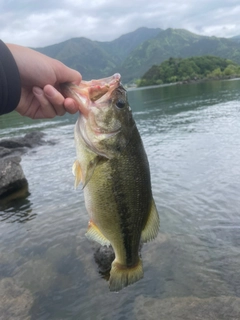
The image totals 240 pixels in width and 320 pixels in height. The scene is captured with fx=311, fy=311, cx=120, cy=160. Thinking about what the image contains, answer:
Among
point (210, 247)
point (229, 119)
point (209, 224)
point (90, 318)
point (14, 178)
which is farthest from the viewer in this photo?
point (229, 119)

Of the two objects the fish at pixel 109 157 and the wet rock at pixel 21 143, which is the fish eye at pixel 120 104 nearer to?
the fish at pixel 109 157

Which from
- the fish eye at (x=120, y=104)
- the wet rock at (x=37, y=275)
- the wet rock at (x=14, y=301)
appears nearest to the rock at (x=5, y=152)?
the wet rock at (x=37, y=275)

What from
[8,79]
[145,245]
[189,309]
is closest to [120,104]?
[8,79]

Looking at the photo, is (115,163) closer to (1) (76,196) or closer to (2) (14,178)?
(1) (76,196)

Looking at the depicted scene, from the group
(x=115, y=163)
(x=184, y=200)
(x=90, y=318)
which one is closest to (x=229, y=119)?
(x=184, y=200)

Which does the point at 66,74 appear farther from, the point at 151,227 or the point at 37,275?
the point at 37,275

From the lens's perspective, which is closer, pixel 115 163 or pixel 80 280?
pixel 115 163

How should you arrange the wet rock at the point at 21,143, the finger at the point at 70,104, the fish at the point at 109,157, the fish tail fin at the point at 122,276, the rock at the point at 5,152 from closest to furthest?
the finger at the point at 70,104
the fish at the point at 109,157
the fish tail fin at the point at 122,276
the rock at the point at 5,152
the wet rock at the point at 21,143
